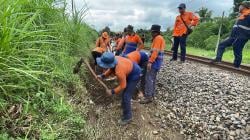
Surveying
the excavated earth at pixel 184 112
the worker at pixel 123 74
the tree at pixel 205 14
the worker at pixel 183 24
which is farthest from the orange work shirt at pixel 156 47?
the tree at pixel 205 14

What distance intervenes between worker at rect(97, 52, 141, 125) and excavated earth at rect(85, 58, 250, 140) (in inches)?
10.7

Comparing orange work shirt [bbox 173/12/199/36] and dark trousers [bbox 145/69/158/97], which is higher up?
orange work shirt [bbox 173/12/199/36]

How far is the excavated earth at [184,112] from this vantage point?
6625 mm

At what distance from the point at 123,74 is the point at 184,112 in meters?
1.72

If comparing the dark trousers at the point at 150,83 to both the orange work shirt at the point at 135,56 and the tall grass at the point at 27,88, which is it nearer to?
the orange work shirt at the point at 135,56

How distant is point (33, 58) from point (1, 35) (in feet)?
2.44

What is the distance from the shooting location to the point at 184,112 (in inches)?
301

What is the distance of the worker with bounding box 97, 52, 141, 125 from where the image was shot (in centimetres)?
642

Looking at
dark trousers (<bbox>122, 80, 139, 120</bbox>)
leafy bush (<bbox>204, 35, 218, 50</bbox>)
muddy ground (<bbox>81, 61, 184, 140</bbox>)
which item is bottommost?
leafy bush (<bbox>204, 35, 218, 50</bbox>)

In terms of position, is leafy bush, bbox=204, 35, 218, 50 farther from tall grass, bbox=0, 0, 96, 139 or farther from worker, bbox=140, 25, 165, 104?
tall grass, bbox=0, 0, 96, 139

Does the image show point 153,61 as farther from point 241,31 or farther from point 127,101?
point 241,31

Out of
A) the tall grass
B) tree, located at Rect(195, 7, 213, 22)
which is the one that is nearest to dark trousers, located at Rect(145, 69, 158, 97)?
the tall grass

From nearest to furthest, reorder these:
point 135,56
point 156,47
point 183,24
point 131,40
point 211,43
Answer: point 135,56
point 156,47
point 131,40
point 183,24
point 211,43

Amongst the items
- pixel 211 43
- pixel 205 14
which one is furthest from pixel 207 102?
pixel 205 14
